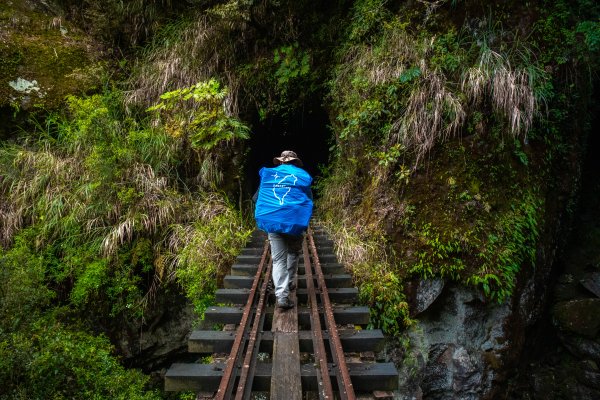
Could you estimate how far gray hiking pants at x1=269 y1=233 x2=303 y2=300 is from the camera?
13.9ft

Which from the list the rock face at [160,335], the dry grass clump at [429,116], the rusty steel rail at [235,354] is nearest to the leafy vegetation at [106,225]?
the rock face at [160,335]

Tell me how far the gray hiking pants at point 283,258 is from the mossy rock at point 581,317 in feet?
18.2

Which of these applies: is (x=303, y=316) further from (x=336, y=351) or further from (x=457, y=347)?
(x=457, y=347)

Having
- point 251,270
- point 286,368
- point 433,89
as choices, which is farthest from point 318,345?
point 433,89

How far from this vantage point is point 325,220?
829 centimetres

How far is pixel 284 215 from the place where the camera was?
13.9 feet

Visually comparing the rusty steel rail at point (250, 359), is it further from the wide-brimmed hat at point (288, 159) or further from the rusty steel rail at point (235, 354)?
the wide-brimmed hat at point (288, 159)

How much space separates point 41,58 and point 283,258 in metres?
7.76

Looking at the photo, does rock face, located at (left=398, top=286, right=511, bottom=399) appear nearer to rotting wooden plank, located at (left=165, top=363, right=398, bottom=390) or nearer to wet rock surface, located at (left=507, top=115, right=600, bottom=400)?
wet rock surface, located at (left=507, top=115, right=600, bottom=400)

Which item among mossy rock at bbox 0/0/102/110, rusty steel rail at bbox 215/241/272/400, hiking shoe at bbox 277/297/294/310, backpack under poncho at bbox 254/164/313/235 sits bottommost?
rusty steel rail at bbox 215/241/272/400

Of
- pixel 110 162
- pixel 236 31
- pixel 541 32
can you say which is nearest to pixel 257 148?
pixel 236 31

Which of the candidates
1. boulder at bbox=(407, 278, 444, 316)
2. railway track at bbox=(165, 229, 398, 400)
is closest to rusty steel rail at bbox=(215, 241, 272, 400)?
railway track at bbox=(165, 229, 398, 400)

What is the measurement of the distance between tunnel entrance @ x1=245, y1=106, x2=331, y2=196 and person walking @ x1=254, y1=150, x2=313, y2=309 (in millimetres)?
6675

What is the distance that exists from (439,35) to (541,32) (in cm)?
→ 157
